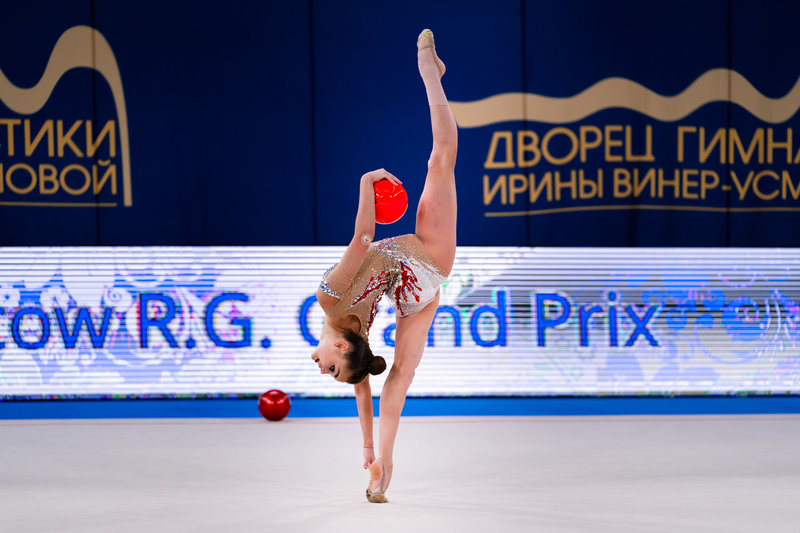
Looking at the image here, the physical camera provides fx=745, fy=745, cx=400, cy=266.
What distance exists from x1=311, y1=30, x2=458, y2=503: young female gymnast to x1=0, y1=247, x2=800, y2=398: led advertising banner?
7.60 ft

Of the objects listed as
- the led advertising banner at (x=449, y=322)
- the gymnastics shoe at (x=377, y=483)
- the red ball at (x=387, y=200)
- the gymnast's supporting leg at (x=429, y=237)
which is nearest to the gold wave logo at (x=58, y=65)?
the led advertising banner at (x=449, y=322)

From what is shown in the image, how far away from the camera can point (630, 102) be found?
5.50 m

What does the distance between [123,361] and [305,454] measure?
2.34 meters

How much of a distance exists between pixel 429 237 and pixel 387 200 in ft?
1.05

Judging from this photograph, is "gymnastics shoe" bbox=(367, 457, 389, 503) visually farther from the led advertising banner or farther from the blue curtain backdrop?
the blue curtain backdrop

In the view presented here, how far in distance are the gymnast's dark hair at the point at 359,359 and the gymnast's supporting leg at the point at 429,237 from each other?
0.17 metres

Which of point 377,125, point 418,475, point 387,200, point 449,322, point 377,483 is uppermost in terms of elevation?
point 377,125

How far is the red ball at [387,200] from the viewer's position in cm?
281

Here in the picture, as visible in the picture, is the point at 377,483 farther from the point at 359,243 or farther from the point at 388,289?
the point at 359,243

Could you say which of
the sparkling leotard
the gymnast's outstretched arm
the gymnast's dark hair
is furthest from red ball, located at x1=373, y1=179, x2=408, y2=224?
the gymnast's dark hair

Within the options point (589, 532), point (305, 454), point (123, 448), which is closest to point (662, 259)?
point (305, 454)

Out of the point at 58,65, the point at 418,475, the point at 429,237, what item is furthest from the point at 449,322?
the point at 58,65

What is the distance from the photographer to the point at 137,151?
17.6 ft

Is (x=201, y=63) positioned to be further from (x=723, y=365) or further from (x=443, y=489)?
(x=723, y=365)
